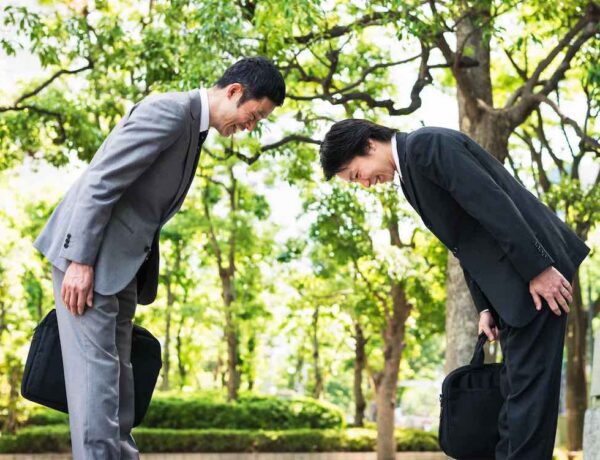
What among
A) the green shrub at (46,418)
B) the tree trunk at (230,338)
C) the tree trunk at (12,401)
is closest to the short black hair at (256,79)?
the tree trunk at (12,401)

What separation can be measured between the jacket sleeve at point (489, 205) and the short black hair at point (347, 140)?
0.23m

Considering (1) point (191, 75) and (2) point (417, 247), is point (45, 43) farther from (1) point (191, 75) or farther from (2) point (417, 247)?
(2) point (417, 247)

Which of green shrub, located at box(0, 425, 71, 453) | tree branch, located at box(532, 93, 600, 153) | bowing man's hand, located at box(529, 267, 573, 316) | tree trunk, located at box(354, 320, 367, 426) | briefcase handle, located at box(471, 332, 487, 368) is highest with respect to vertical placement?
tree branch, located at box(532, 93, 600, 153)

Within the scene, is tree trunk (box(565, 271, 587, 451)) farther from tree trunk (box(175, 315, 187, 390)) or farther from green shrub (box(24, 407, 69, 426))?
tree trunk (box(175, 315, 187, 390))

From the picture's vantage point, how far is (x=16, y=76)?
1572cm

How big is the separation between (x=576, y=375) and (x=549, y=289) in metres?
14.2

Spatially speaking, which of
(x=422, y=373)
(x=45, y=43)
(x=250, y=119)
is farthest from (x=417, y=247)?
(x=422, y=373)

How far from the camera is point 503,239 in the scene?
3336 mm

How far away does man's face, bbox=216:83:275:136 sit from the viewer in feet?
11.6

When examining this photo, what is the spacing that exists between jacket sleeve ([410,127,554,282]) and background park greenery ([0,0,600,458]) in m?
4.93

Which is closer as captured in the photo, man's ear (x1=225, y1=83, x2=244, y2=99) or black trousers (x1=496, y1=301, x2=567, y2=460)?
black trousers (x1=496, y1=301, x2=567, y2=460)

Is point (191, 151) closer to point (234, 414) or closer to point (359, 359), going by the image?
point (234, 414)

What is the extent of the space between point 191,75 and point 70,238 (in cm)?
607

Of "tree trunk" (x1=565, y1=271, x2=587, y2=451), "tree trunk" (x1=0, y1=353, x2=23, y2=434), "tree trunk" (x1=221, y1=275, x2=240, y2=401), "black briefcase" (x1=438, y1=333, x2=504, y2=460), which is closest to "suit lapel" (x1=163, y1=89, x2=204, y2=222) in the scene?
"black briefcase" (x1=438, y1=333, x2=504, y2=460)
